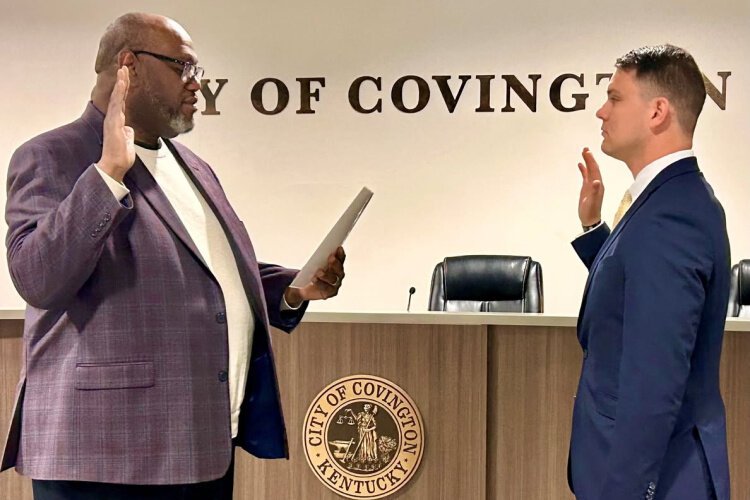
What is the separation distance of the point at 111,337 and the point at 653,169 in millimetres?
1088

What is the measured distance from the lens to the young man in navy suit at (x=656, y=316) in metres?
1.40

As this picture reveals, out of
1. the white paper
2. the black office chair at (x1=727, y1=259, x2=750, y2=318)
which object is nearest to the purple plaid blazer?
the white paper

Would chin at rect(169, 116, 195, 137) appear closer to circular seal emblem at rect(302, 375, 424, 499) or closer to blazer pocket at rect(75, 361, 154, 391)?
blazer pocket at rect(75, 361, 154, 391)

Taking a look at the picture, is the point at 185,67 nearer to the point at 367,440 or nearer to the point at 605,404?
the point at 605,404

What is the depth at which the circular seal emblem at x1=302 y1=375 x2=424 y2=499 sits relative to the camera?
257 centimetres

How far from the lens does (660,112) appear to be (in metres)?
1.55

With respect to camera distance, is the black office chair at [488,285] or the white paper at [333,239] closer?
the white paper at [333,239]

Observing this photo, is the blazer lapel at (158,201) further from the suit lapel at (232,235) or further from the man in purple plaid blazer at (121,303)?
the suit lapel at (232,235)

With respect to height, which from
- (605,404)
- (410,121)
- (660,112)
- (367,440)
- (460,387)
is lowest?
(367,440)

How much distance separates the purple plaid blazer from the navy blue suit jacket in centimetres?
74

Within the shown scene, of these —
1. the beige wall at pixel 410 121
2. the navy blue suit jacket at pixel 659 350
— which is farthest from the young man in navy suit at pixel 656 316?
the beige wall at pixel 410 121

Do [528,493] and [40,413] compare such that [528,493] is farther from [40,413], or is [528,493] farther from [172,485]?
[40,413]

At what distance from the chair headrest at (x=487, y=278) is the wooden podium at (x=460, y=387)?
1204 millimetres

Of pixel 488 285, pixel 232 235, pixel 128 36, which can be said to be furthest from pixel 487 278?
pixel 128 36
